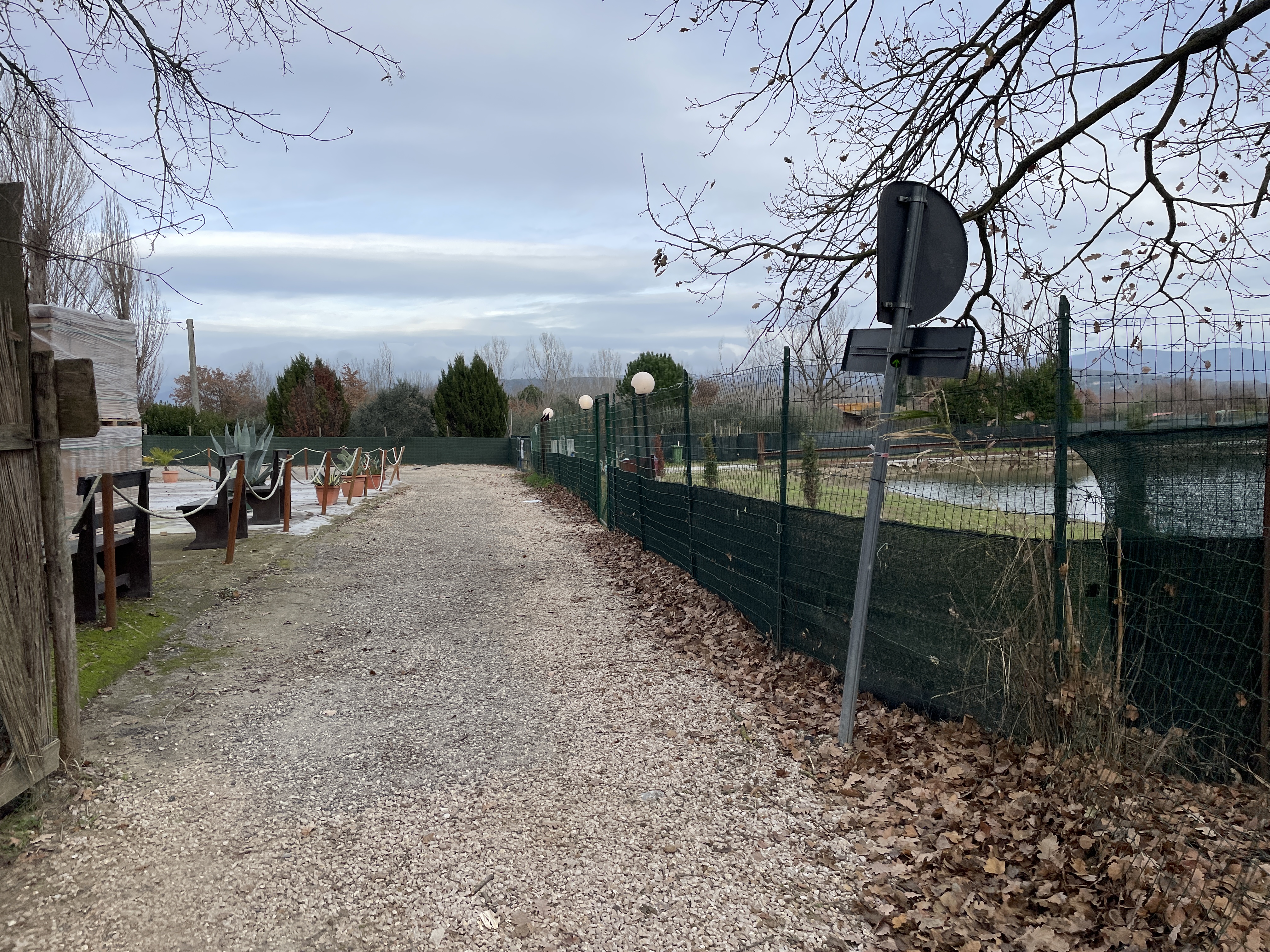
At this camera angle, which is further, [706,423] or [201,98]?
[706,423]

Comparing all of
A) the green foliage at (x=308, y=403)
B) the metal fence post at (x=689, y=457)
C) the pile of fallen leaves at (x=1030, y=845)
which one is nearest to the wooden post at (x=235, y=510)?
the metal fence post at (x=689, y=457)

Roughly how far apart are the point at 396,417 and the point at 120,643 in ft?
149

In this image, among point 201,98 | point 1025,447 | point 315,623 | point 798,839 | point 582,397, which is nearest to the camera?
point 798,839

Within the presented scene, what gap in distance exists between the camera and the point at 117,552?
731 centimetres

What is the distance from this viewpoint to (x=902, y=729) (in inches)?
179

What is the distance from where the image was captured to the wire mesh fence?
3.46 metres

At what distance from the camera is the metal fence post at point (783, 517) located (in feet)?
19.0

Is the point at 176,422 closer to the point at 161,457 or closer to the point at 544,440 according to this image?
the point at 161,457

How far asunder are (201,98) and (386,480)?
A: 72.5 feet

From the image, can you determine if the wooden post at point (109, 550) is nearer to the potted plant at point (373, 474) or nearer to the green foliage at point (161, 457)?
the potted plant at point (373, 474)

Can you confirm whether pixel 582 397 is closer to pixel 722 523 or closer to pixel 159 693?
pixel 722 523

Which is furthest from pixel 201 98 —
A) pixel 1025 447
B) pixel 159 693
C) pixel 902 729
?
pixel 902 729

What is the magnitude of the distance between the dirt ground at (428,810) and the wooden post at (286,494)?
5710 millimetres

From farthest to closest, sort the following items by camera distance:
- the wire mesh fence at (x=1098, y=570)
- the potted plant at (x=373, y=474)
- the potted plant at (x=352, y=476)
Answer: the potted plant at (x=373, y=474), the potted plant at (x=352, y=476), the wire mesh fence at (x=1098, y=570)
